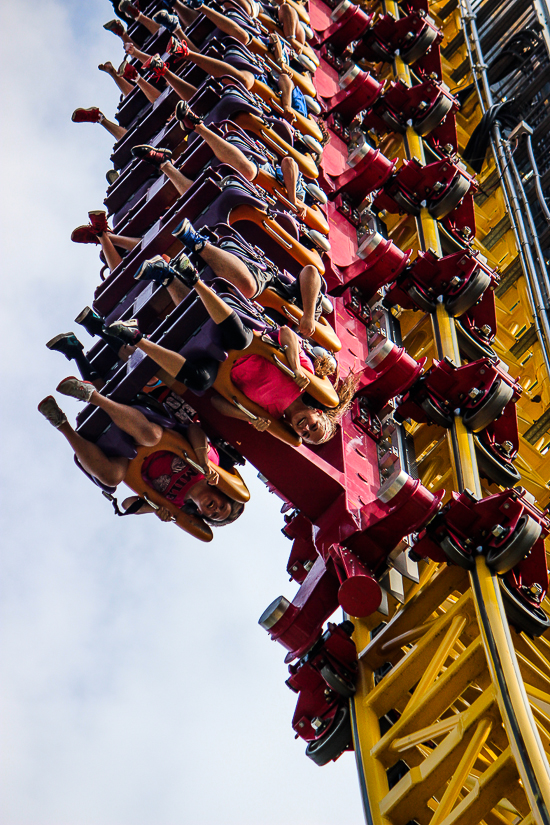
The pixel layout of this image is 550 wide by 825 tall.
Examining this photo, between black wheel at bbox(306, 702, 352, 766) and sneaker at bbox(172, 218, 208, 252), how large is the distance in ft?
15.7

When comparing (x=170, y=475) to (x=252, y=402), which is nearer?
(x=252, y=402)

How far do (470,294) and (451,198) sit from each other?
2.86 metres

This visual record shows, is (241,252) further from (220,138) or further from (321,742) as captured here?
(321,742)

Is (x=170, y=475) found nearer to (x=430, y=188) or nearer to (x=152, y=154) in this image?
(x=152, y=154)

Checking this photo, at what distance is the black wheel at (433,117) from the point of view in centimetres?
1989

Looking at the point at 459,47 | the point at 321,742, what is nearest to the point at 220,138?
the point at 321,742

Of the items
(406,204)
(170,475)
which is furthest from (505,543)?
(406,204)

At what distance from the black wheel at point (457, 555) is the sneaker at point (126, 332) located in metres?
3.54

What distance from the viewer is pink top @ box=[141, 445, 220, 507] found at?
38.2ft

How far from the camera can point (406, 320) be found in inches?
682

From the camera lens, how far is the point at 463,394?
1338 cm

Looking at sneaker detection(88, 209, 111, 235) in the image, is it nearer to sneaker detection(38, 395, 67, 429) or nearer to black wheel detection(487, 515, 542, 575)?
sneaker detection(38, 395, 67, 429)

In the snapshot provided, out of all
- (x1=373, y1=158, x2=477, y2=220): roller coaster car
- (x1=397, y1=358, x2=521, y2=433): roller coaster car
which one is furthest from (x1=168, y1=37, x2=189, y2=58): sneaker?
(x1=397, y1=358, x2=521, y2=433): roller coaster car

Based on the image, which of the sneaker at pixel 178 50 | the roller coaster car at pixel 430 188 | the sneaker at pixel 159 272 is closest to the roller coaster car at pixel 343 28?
the roller coaster car at pixel 430 188
